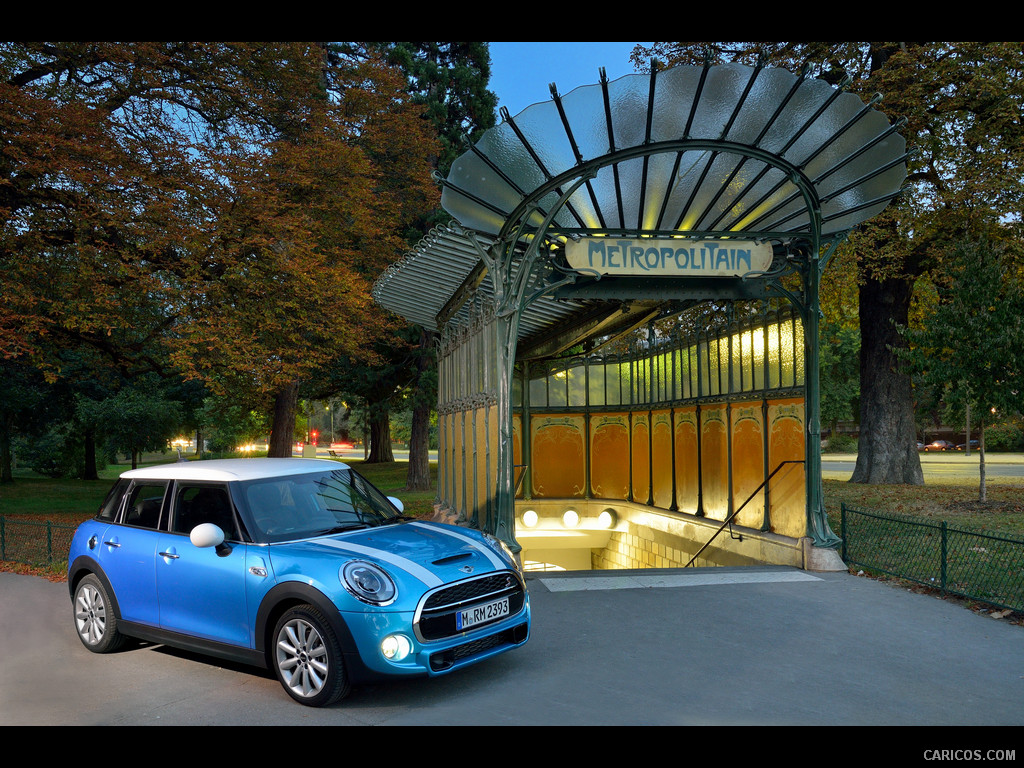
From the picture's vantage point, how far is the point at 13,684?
262 inches

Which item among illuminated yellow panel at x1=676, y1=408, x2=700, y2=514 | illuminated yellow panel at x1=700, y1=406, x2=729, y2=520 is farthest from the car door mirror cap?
illuminated yellow panel at x1=676, y1=408, x2=700, y2=514

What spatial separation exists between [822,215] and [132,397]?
115 ft

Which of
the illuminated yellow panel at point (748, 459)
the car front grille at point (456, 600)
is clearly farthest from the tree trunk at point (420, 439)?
the car front grille at point (456, 600)

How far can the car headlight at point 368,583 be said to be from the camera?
19.2ft

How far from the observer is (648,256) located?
11.2m

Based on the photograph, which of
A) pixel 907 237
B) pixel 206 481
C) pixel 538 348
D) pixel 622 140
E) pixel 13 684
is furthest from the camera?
pixel 907 237

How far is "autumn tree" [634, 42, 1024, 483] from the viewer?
60.6ft

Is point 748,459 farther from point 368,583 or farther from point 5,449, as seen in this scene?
point 5,449

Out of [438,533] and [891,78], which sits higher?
[891,78]

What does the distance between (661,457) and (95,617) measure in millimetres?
11450

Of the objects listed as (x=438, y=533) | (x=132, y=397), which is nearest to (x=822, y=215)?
(x=438, y=533)

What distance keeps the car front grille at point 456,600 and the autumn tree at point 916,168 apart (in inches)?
504

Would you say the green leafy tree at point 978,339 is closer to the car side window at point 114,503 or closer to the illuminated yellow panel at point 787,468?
the illuminated yellow panel at point 787,468
